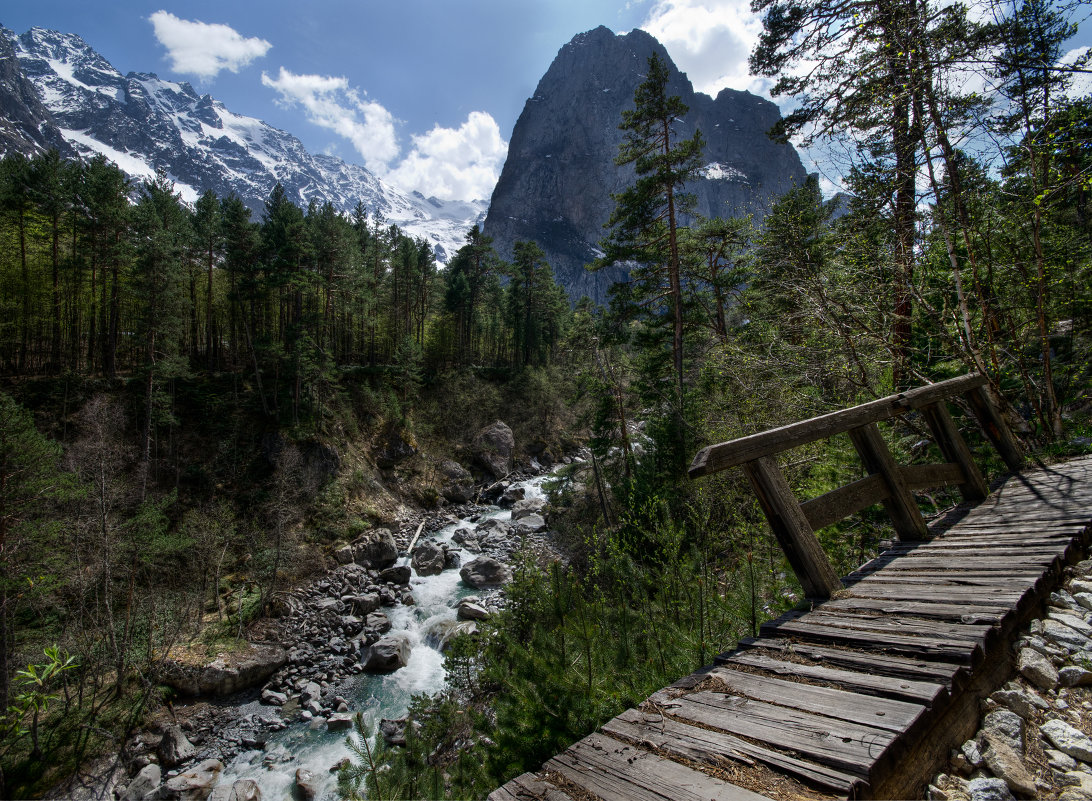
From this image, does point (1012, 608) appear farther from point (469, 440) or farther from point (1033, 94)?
point (469, 440)

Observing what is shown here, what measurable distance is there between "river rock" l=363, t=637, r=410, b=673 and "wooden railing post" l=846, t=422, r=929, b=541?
43.5ft

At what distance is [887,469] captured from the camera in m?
3.41

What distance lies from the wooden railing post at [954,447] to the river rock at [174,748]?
50.4ft

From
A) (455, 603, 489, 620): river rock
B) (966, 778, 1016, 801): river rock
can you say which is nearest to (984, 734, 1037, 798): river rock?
(966, 778, 1016, 801): river rock

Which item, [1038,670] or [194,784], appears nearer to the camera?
[1038,670]

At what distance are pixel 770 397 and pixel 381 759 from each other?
669 cm

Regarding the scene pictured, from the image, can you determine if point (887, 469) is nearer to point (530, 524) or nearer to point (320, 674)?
point (320, 674)

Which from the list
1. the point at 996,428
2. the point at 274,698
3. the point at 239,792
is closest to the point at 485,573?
the point at 274,698

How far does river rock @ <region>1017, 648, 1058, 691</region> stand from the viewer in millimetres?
1941

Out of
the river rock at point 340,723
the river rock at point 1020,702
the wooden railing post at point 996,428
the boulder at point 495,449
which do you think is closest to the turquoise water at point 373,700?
the river rock at point 340,723

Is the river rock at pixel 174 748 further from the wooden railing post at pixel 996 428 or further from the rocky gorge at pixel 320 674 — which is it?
the wooden railing post at pixel 996 428

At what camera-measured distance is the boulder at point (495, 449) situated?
2986 centimetres

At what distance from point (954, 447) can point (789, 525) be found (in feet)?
10.1

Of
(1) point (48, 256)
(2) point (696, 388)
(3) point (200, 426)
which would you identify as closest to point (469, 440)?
(3) point (200, 426)
